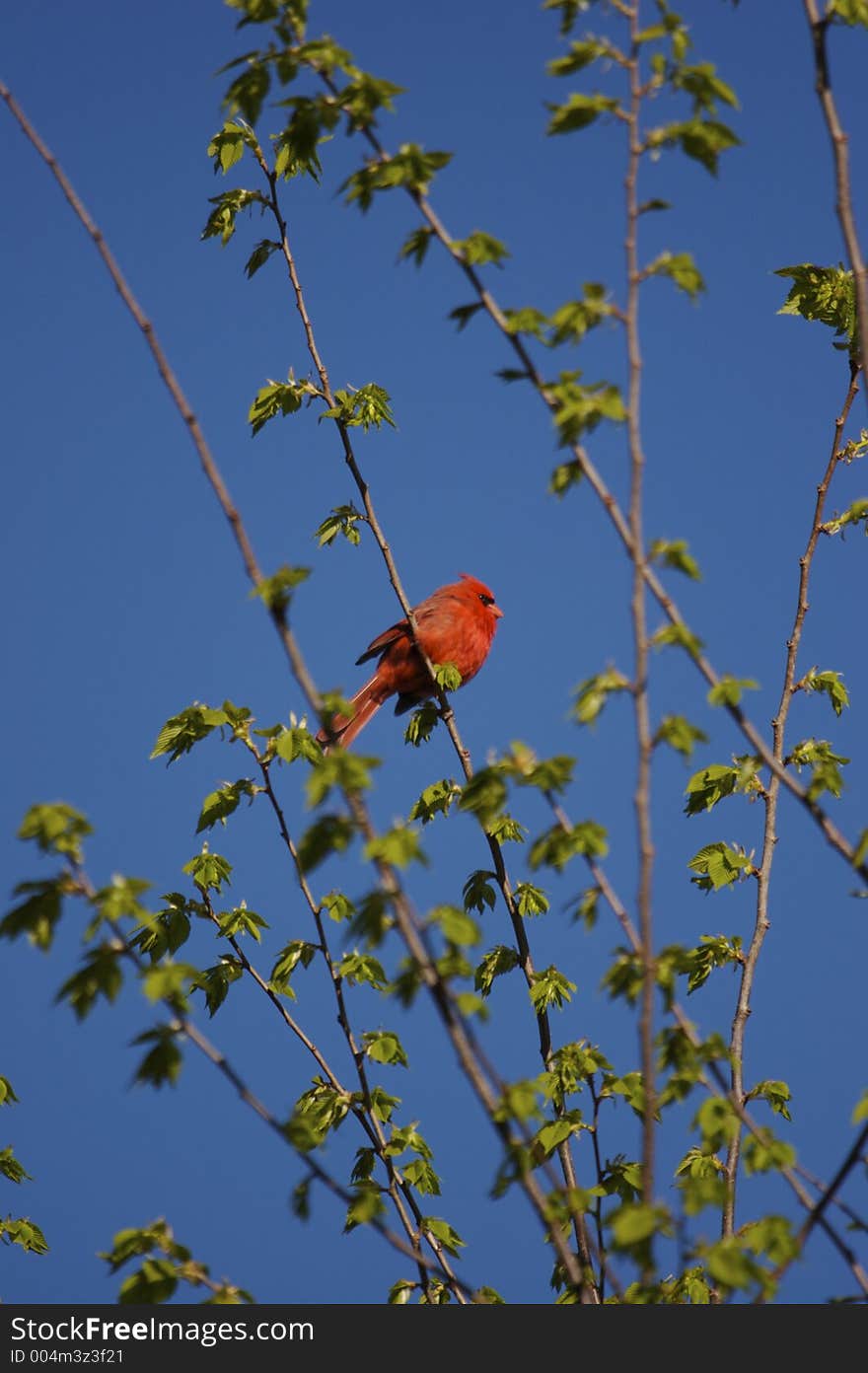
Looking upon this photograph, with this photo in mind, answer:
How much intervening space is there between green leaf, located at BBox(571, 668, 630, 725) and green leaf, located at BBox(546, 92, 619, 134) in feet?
4.36

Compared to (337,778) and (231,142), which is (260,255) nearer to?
(231,142)

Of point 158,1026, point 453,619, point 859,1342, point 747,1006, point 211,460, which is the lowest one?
point 859,1342

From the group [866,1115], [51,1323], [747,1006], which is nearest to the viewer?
[866,1115]

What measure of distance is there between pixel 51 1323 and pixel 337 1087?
118 centimetres

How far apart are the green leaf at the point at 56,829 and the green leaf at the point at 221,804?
1.54 m

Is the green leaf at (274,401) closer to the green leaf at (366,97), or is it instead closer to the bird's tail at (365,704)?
the green leaf at (366,97)

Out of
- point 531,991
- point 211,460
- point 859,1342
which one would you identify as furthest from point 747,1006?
point 211,460

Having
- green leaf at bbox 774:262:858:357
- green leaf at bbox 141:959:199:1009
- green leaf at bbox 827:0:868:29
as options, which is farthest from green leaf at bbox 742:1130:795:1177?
green leaf at bbox 774:262:858:357

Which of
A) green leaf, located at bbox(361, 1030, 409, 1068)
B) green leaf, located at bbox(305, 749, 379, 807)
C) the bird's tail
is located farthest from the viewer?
the bird's tail

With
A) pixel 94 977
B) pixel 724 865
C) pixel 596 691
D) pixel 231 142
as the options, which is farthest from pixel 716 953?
pixel 231 142

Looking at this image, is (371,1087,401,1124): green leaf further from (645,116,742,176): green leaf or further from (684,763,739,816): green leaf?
(645,116,742,176): green leaf

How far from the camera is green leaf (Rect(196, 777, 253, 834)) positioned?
463 cm

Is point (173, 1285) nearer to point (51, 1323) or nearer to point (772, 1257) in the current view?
point (51, 1323)

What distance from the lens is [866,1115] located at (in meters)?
2.81
